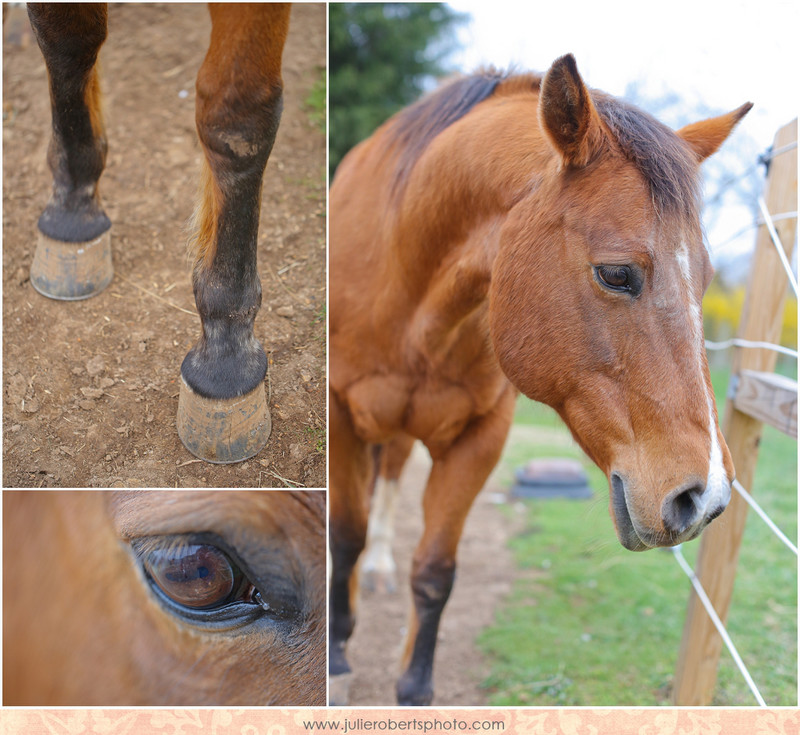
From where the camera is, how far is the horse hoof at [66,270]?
164 centimetres

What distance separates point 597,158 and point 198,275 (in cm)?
89

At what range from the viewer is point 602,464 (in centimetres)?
138

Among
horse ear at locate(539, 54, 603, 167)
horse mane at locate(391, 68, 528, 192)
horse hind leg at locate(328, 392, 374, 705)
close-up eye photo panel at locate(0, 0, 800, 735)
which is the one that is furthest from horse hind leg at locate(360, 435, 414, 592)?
horse ear at locate(539, 54, 603, 167)

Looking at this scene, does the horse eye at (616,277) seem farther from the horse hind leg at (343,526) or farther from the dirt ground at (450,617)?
the dirt ground at (450,617)

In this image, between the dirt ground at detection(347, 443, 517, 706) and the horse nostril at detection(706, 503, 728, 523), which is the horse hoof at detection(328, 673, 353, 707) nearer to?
the dirt ground at detection(347, 443, 517, 706)

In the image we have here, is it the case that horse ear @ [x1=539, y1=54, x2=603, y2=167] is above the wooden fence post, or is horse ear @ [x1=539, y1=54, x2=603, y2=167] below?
above

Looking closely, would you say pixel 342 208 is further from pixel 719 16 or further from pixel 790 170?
pixel 790 170

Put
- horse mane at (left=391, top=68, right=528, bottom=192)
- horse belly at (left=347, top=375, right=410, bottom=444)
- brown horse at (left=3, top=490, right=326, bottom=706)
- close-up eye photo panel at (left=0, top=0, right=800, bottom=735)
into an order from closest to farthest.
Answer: brown horse at (left=3, top=490, right=326, bottom=706) → close-up eye photo panel at (left=0, top=0, right=800, bottom=735) → horse mane at (left=391, top=68, right=528, bottom=192) → horse belly at (left=347, top=375, right=410, bottom=444)

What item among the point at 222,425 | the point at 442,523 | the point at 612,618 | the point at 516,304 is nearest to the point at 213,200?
the point at 222,425

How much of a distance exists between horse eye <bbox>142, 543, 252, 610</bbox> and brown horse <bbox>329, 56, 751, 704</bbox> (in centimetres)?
76

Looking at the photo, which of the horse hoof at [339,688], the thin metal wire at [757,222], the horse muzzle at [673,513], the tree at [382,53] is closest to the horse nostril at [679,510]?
the horse muzzle at [673,513]

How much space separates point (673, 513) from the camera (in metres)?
1.20

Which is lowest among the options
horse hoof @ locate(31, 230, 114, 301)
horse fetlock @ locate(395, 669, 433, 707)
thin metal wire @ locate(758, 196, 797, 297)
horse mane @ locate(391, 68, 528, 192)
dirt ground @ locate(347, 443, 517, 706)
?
dirt ground @ locate(347, 443, 517, 706)

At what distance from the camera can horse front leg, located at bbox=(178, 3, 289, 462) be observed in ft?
4.01
